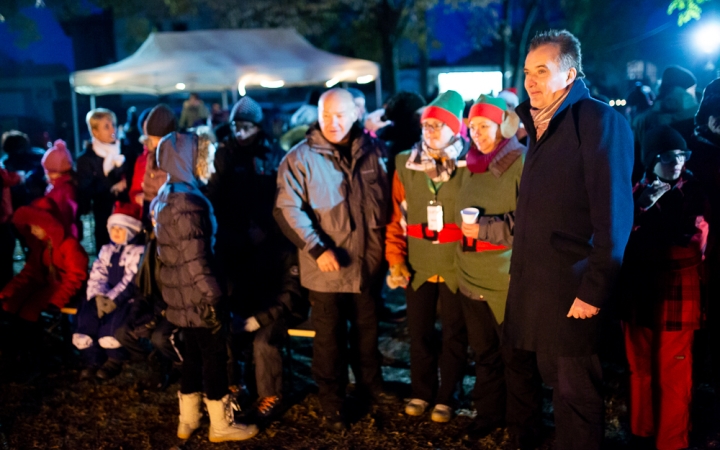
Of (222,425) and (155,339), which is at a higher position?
(155,339)

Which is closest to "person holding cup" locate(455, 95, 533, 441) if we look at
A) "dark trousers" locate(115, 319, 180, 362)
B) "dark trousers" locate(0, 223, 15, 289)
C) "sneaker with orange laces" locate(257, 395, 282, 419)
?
"sneaker with orange laces" locate(257, 395, 282, 419)

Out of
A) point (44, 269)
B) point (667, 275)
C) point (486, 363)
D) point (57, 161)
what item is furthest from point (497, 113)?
point (57, 161)

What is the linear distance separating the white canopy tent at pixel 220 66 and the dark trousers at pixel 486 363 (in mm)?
8996

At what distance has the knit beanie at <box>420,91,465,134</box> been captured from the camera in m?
3.98

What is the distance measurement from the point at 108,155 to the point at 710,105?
5.77m

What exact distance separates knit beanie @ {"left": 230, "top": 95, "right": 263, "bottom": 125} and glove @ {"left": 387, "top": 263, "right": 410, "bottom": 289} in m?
2.26

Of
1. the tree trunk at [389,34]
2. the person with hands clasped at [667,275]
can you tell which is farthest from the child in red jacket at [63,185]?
the tree trunk at [389,34]

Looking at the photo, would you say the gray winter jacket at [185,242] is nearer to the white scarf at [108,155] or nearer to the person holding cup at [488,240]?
the person holding cup at [488,240]

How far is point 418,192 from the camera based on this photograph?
4.09 metres

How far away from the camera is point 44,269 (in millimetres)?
5566

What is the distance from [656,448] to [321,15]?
18.2m

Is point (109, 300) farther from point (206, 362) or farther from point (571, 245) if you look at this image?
point (571, 245)

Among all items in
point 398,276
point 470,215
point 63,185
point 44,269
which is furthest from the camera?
point 63,185

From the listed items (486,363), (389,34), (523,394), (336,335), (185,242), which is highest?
(389,34)
